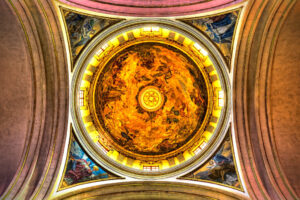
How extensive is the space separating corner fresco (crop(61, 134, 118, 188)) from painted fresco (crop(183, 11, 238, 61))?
8903mm

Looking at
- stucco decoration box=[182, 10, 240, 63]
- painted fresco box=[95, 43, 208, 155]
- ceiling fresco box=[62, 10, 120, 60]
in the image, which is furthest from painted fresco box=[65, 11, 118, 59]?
stucco decoration box=[182, 10, 240, 63]

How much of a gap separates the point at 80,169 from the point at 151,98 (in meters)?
7.17

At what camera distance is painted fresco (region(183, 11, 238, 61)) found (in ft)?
32.7

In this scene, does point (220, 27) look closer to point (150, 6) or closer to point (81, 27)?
point (150, 6)

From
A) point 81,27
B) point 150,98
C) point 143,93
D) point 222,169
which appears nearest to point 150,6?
point 81,27

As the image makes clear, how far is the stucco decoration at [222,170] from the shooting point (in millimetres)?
11281

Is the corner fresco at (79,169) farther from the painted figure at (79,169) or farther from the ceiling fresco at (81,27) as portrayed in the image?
the ceiling fresco at (81,27)

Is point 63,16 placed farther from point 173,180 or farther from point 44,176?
point 173,180

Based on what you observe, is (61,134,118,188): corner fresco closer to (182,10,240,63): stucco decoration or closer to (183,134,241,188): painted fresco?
(183,134,241,188): painted fresco

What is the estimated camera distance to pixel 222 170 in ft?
37.9

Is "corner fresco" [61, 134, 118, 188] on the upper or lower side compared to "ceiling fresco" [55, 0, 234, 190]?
lower

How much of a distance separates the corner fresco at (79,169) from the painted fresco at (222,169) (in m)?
5.03

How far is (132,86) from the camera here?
15.7 meters

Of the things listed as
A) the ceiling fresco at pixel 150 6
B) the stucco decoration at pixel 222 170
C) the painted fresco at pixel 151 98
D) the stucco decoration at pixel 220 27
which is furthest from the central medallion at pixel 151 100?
the ceiling fresco at pixel 150 6
